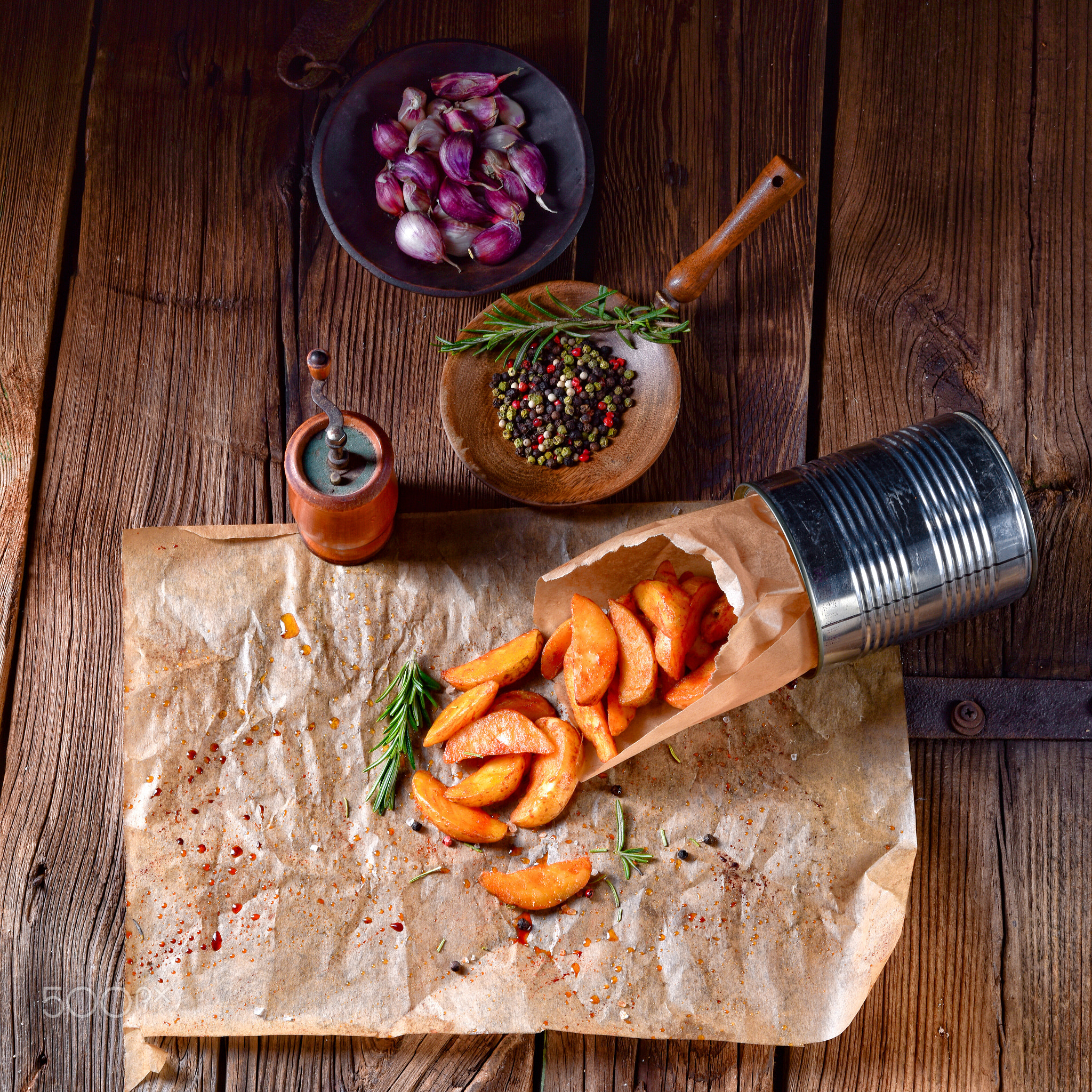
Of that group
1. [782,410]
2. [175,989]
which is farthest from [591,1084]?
[782,410]

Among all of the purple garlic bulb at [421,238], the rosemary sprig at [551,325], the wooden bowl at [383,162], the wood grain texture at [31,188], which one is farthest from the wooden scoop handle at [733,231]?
the wood grain texture at [31,188]

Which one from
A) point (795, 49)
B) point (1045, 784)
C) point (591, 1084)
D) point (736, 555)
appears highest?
point (795, 49)

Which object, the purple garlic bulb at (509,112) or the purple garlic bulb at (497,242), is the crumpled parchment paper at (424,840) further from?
the purple garlic bulb at (509,112)

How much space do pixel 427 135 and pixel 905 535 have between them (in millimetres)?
1173

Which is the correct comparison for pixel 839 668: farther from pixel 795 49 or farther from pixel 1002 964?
pixel 795 49

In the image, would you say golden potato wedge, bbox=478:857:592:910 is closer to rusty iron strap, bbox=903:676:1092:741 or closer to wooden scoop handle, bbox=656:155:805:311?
rusty iron strap, bbox=903:676:1092:741

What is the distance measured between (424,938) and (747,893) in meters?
0.58

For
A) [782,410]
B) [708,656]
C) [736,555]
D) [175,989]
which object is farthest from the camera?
[782,410]

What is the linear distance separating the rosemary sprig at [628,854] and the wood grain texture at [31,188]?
1.34 m

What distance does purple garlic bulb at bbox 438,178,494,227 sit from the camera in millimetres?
1816

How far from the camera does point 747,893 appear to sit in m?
1.65

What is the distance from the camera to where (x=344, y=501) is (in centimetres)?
154

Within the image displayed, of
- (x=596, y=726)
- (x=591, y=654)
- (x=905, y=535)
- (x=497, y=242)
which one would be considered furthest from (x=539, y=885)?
(x=497, y=242)

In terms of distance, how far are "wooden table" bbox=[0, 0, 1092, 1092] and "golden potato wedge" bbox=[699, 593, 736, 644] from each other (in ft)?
0.90
